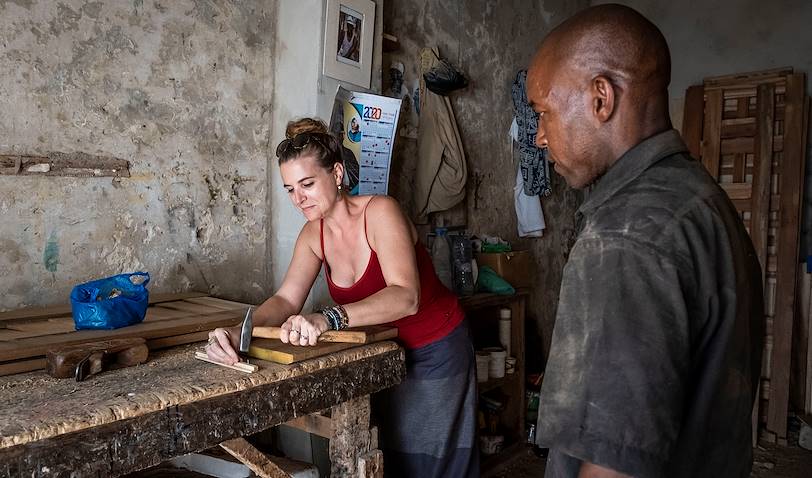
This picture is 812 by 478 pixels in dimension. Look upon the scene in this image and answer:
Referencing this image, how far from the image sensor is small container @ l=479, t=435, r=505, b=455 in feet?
13.3

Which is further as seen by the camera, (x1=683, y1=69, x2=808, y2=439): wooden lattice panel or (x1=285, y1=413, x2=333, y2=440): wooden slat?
(x1=683, y1=69, x2=808, y2=439): wooden lattice panel

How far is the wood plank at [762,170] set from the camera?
4609mm

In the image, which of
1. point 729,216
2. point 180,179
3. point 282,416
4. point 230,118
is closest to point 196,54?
point 230,118

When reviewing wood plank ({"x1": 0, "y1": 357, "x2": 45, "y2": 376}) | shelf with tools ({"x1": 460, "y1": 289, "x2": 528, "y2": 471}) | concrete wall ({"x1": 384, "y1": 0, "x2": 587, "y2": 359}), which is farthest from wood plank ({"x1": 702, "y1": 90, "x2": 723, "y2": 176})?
wood plank ({"x1": 0, "y1": 357, "x2": 45, "y2": 376})

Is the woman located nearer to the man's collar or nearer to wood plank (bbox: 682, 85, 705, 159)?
the man's collar

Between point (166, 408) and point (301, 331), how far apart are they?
21.3 inches

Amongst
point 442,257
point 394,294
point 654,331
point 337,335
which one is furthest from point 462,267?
point 654,331

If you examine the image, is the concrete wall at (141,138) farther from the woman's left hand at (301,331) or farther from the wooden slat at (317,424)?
the woman's left hand at (301,331)

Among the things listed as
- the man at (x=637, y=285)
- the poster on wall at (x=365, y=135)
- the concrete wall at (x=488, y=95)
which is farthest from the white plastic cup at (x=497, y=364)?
the man at (x=637, y=285)

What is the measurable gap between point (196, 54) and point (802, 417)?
473cm

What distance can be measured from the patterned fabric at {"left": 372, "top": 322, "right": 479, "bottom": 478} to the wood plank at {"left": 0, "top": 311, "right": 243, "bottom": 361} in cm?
73

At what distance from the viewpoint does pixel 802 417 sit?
4.47 m

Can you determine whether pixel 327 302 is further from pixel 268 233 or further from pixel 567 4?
pixel 567 4

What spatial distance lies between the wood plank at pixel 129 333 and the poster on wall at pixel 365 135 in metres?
1.27
